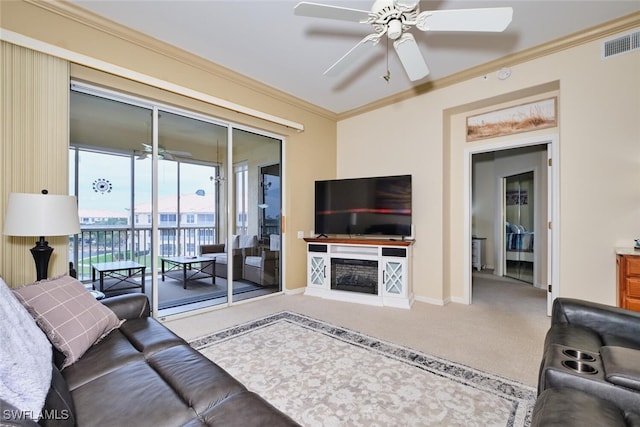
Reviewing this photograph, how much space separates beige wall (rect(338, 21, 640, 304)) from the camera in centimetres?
274

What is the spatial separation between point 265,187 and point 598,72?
13.0 ft

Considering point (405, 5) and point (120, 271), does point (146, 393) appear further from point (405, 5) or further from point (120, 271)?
point (120, 271)

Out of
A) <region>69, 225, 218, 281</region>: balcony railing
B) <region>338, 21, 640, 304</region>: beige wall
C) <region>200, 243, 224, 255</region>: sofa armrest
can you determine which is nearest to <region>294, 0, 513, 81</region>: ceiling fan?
<region>338, 21, 640, 304</region>: beige wall

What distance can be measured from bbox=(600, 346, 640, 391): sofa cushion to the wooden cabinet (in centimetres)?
162

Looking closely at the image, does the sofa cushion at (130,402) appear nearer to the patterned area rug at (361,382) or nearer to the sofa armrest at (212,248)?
the patterned area rug at (361,382)

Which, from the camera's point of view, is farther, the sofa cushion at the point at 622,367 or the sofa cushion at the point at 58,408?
the sofa cushion at the point at 622,367

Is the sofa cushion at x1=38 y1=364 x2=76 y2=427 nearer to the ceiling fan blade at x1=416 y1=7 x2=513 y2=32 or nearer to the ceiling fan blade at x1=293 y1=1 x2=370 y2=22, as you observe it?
the ceiling fan blade at x1=293 y1=1 x2=370 y2=22

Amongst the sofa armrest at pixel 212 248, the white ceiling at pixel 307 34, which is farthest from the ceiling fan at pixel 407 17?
the sofa armrest at pixel 212 248

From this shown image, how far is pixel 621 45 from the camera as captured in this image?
272 centimetres

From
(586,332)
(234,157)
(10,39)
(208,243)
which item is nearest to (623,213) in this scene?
(586,332)

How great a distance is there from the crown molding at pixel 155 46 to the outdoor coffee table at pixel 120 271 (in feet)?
7.97

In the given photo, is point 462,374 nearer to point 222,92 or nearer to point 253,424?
point 253,424

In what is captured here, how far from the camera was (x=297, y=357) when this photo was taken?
234cm

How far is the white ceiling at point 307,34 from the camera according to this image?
2482 mm
